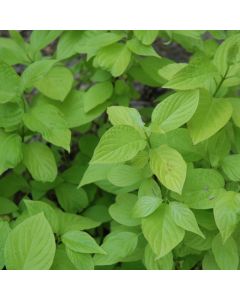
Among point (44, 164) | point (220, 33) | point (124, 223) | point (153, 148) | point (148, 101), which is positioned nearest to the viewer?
point (153, 148)

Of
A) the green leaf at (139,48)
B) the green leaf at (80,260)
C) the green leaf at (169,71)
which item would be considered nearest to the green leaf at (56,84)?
the green leaf at (139,48)

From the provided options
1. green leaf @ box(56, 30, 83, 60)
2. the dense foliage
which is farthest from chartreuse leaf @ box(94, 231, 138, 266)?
green leaf @ box(56, 30, 83, 60)

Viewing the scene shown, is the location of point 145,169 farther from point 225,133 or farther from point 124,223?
point 225,133

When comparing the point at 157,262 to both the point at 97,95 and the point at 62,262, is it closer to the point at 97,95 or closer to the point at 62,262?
the point at 62,262

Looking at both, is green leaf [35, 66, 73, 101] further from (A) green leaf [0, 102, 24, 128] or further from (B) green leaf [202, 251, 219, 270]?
(B) green leaf [202, 251, 219, 270]

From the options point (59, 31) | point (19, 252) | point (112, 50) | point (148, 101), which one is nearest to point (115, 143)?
point (19, 252)

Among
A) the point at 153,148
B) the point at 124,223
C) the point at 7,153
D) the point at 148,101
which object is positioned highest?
the point at 153,148

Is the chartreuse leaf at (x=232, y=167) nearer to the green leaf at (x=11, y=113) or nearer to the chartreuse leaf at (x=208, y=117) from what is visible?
the chartreuse leaf at (x=208, y=117)
